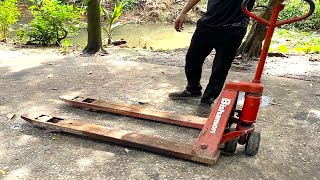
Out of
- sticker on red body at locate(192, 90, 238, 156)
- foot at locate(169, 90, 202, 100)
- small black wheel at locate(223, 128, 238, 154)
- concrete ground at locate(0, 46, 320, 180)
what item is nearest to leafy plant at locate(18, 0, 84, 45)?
concrete ground at locate(0, 46, 320, 180)

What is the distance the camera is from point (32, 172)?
2.61 m

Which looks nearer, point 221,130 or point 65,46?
point 221,130

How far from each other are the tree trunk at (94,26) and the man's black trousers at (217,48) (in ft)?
12.2

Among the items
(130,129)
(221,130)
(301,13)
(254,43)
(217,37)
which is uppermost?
(217,37)

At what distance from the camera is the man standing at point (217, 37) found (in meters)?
3.42

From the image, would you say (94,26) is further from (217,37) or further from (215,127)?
(215,127)

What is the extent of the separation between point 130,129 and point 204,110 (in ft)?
2.66

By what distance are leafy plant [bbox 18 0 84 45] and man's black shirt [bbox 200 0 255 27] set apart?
A: 18.1 ft

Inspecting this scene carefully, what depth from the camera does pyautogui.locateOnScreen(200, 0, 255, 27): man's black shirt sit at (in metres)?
3.37

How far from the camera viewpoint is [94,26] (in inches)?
280

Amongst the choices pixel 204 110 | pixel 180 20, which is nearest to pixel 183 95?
pixel 204 110

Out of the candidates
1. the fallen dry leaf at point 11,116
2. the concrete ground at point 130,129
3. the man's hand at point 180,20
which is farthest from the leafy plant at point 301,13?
the fallen dry leaf at point 11,116

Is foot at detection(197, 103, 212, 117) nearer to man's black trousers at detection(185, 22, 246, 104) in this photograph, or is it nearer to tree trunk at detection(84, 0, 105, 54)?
man's black trousers at detection(185, 22, 246, 104)

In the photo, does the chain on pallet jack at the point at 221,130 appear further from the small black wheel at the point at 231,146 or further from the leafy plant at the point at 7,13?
the leafy plant at the point at 7,13
